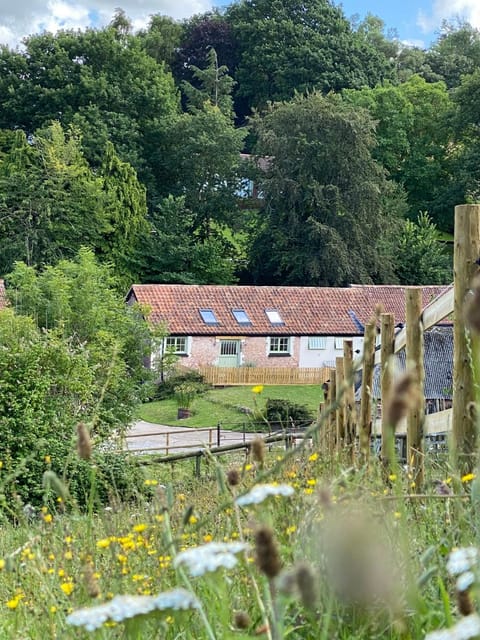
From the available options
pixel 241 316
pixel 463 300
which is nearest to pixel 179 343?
pixel 241 316

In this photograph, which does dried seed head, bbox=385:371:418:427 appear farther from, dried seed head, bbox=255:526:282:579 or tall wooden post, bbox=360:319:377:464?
tall wooden post, bbox=360:319:377:464

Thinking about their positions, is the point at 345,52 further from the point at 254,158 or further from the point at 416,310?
the point at 416,310

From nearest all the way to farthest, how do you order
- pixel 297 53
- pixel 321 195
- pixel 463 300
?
pixel 463 300 → pixel 321 195 → pixel 297 53

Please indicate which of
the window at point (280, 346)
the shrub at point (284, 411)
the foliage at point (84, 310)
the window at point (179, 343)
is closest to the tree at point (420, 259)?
the window at point (280, 346)

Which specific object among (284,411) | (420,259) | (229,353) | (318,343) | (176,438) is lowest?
(176,438)

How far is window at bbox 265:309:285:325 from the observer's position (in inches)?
1458

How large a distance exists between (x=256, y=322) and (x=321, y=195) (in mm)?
8878

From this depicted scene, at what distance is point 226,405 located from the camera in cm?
2959

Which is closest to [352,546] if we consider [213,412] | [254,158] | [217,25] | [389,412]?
[389,412]

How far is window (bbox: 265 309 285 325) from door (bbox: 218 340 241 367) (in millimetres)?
1735

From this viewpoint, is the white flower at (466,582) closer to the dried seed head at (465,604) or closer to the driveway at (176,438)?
the dried seed head at (465,604)

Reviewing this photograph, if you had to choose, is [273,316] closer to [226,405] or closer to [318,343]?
[318,343]

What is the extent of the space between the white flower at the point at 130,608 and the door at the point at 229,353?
114ft

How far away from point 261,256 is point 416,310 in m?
39.1
